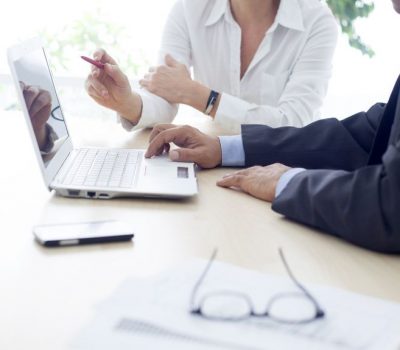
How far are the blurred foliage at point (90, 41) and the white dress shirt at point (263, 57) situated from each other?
0.83 m

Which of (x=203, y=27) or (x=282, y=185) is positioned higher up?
(x=203, y=27)

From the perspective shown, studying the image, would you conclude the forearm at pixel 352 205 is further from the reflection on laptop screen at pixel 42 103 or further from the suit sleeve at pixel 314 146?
the reflection on laptop screen at pixel 42 103

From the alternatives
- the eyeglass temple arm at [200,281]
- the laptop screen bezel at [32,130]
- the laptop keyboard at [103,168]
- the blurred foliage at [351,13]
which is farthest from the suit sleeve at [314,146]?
the blurred foliage at [351,13]

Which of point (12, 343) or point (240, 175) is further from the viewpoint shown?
point (240, 175)

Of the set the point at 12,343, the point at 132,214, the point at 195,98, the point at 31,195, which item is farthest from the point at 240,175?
the point at 12,343

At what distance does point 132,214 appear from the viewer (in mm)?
990

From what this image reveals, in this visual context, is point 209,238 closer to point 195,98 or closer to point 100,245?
point 100,245

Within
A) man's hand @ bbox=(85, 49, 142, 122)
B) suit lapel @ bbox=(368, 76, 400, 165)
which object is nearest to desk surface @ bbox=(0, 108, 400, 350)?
suit lapel @ bbox=(368, 76, 400, 165)

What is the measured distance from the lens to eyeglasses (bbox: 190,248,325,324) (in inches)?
24.4

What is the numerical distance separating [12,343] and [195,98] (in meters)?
1.09

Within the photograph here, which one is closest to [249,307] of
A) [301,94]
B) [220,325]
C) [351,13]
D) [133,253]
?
[220,325]

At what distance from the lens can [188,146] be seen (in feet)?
4.41

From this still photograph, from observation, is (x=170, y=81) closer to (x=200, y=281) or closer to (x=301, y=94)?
(x=301, y=94)

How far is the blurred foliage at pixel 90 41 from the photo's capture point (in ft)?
8.72
